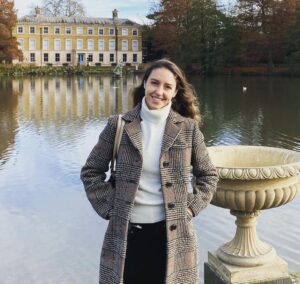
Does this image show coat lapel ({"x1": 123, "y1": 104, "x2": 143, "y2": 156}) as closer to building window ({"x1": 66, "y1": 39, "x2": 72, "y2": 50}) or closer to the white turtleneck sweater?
the white turtleneck sweater

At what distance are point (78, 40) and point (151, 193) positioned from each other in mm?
66890

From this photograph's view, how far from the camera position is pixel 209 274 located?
3.62m

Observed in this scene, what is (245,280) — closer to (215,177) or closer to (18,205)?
(215,177)

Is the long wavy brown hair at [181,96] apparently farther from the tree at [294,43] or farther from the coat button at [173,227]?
the tree at [294,43]

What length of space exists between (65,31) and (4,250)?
62.7m

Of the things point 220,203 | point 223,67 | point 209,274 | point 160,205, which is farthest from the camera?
point 223,67

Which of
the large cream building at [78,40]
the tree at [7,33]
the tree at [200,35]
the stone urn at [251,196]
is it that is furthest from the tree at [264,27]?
the stone urn at [251,196]

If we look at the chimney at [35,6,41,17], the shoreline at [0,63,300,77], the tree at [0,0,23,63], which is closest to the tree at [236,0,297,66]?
the shoreline at [0,63,300,77]

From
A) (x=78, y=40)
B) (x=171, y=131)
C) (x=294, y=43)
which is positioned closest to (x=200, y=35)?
(x=294, y=43)

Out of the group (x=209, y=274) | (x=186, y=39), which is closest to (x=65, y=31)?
(x=186, y=39)

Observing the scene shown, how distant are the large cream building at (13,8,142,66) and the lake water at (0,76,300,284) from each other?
48.0 m

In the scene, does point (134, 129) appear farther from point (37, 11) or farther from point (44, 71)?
point (37, 11)

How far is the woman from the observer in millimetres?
2273

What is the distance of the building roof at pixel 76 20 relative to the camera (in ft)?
214
